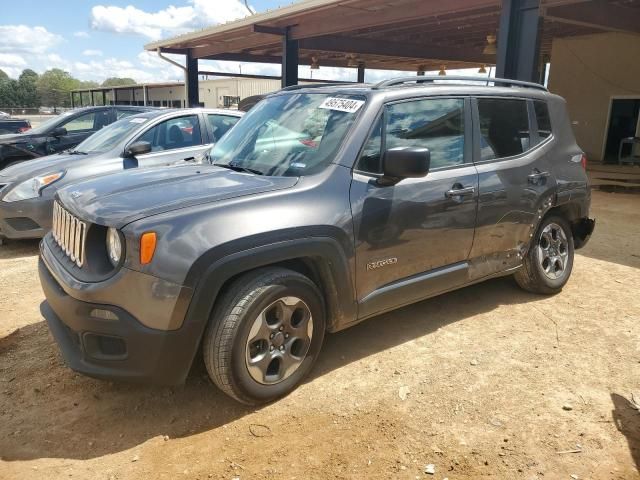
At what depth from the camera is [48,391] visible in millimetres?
3139

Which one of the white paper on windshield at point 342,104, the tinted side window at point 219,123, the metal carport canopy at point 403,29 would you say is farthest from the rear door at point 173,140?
the metal carport canopy at point 403,29

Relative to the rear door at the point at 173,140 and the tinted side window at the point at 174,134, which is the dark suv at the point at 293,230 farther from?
the tinted side window at the point at 174,134

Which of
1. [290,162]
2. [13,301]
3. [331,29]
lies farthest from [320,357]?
[331,29]

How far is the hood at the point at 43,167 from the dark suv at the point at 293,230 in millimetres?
2950

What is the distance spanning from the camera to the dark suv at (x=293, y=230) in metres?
2.58

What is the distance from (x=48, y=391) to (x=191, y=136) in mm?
4187

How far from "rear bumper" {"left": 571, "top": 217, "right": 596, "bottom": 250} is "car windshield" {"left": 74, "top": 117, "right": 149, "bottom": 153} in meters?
5.01

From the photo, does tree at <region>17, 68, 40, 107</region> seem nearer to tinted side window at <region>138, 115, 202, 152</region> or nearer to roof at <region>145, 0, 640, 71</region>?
roof at <region>145, 0, 640, 71</region>

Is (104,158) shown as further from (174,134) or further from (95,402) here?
(95,402)

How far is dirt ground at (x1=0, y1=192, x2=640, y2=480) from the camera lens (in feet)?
8.27

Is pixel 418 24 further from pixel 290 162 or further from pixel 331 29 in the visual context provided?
pixel 290 162

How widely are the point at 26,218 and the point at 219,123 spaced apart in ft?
8.50

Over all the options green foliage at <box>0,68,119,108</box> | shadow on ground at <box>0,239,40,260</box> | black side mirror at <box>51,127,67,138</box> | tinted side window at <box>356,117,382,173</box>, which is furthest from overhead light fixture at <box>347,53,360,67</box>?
green foliage at <box>0,68,119,108</box>

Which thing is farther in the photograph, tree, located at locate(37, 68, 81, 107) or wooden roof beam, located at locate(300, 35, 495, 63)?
tree, located at locate(37, 68, 81, 107)
